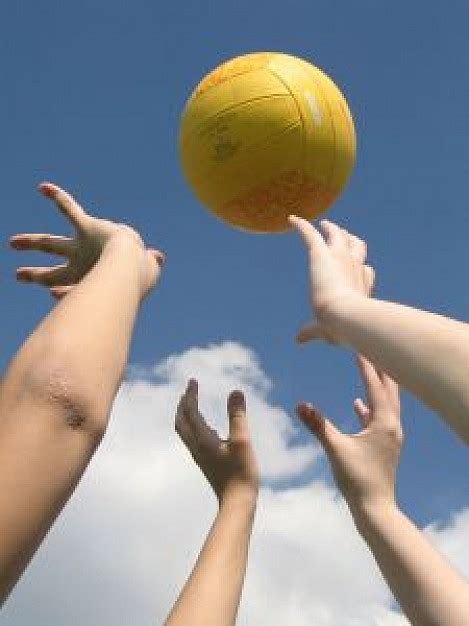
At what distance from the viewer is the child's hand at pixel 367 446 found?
12.7ft

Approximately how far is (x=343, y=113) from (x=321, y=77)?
1.08ft

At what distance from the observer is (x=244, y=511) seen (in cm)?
341

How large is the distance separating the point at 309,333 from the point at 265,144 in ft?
6.96

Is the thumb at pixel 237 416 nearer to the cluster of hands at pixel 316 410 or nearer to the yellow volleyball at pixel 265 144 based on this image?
the cluster of hands at pixel 316 410

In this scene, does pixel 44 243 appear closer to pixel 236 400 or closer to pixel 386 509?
pixel 236 400

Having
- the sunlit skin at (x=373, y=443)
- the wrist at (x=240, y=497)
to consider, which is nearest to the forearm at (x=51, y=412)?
the sunlit skin at (x=373, y=443)

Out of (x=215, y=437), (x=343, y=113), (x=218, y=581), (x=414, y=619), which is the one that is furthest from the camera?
(x=343, y=113)

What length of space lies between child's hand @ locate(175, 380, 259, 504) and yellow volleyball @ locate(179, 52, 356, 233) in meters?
2.14

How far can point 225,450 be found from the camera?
12.3 feet

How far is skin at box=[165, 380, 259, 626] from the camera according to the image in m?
2.93

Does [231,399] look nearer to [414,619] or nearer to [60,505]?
[414,619]

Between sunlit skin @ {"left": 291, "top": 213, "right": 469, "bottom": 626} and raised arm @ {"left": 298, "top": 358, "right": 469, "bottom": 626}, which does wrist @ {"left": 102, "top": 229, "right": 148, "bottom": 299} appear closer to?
sunlit skin @ {"left": 291, "top": 213, "right": 469, "bottom": 626}

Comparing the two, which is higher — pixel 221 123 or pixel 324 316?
pixel 221 123

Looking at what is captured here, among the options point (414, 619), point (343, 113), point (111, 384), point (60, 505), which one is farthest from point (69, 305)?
point (343, 113)
